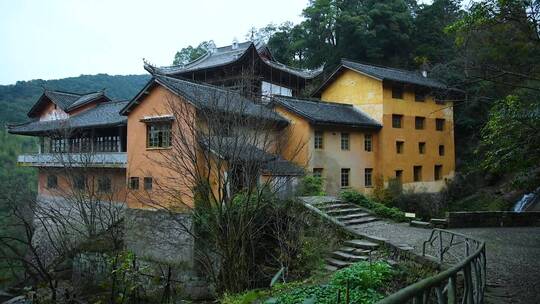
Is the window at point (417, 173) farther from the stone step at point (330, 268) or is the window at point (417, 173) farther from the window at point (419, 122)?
the stone step at point (330, 268)

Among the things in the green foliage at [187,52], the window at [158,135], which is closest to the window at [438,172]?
the window at [158,135]

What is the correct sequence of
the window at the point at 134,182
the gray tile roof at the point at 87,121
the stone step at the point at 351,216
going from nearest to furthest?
the stone step at the point at 351,216
the window at the point at 134,182
the gray tile roof at the point at 87,121

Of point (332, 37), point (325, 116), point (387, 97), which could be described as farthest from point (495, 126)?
point (332, 37)

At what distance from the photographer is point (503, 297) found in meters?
7.12

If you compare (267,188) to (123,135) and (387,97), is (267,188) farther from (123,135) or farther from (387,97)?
(387,97)

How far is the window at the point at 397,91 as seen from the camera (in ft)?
88.8

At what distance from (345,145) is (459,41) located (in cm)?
1544

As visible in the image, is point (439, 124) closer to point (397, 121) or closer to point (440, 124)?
point (440, 124)

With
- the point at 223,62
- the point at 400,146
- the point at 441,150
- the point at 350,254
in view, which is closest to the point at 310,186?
the point at 350,254

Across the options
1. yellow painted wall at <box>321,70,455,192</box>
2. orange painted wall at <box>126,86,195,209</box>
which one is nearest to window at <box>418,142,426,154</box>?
yellow painted wall at <box>321,70,455,192</box>

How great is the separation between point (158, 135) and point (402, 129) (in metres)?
16.5

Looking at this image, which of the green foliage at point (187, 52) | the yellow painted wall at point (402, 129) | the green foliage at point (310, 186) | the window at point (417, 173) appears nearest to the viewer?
the green foliage at point (310, 186)

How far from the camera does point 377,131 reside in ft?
86.3

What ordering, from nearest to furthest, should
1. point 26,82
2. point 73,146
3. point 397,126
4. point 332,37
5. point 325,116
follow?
1. point 325,116
2. point 73,146
3. point 397,126
4. point 332,37
5. point 26,82
